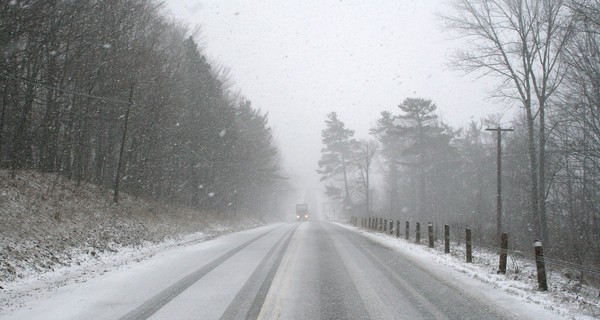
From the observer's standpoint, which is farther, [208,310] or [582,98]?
[582,98]

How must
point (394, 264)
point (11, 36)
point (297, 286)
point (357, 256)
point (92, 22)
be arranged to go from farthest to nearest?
point (92, 22) → point (11, 36) → point (357, 256) → point (394, 264) → point (297, 286)

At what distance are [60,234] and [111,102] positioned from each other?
430 inches

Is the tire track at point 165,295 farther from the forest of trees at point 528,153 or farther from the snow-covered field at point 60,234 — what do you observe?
the forest of trees at point 528,153

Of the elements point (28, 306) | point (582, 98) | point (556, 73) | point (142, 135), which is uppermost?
point (556, 73)

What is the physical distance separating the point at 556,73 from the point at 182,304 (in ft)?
70.9

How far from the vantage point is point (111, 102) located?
2003 cm

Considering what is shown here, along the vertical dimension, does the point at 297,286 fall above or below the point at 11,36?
below

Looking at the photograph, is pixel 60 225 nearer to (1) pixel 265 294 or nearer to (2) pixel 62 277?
(2) pixel 62 277

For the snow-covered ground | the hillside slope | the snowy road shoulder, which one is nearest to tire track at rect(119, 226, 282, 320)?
the snowy road shoulder

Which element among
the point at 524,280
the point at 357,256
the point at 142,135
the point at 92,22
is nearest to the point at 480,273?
the point at 524,280

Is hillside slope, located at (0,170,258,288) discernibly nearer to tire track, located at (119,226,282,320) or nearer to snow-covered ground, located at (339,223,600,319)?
tire track, located at (119,226,282,320)

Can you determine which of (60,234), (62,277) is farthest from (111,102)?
(62,277)

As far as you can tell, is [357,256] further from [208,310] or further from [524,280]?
[208,310]

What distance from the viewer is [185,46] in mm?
30500
